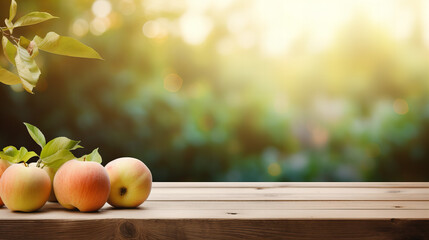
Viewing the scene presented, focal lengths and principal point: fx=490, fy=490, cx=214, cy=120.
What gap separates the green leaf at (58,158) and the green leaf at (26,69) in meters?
0.36

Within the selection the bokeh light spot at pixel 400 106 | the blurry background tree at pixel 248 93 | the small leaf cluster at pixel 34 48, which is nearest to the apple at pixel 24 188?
the small leaf cluster at pixel 34 48

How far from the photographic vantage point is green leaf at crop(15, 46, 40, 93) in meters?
0.46

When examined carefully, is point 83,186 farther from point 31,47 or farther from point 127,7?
point 127,7

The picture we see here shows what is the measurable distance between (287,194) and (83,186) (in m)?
0.45

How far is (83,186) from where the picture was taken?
77 centimetres

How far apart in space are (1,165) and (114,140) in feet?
7.87

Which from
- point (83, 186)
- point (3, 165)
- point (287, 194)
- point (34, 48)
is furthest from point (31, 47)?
point (287, 194)

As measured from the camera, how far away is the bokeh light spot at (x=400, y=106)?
3.29 metres

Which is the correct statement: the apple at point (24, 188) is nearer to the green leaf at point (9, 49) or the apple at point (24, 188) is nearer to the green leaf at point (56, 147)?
the green leaf at point (56, 147)

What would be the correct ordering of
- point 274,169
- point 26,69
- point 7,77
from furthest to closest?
point 274,169
point 7,77
point 26,69

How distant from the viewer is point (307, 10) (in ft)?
11.2

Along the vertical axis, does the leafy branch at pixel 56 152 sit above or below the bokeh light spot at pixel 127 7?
below

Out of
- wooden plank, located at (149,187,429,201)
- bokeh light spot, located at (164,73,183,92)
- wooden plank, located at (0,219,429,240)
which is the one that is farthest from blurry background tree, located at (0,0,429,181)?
wooden plank, located at (0,219,429,240)

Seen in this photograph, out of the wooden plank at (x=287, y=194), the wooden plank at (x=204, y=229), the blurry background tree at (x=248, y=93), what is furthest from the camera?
the blurry background tree at (x=248, y=93)
